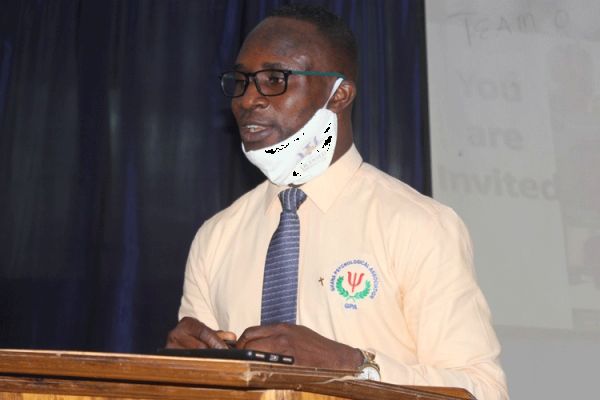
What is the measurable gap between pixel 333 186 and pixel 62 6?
2287 mm

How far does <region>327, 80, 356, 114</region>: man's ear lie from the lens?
2.52 m

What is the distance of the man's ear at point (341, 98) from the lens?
2.52 metres

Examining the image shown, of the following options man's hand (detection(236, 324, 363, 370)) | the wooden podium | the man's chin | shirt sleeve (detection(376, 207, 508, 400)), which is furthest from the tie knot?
the wooden podium

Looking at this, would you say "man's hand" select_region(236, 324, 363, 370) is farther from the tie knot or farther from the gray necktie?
the tie knot

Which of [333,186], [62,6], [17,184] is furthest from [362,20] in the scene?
[333,186]

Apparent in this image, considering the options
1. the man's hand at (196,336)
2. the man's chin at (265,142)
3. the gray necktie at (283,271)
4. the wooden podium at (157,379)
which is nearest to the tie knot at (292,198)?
the gray necktie at (283,271)

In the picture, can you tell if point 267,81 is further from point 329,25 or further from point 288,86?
point 329,25

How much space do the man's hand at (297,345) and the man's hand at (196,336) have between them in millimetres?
172

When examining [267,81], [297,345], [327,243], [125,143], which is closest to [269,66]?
[267,81]

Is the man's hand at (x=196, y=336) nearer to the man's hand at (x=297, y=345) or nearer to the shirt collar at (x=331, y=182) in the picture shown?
the man's hand at (x=297, y=345)

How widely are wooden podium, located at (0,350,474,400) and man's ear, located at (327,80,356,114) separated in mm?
1241

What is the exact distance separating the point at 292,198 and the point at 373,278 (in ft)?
1.13

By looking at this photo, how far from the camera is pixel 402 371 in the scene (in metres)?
1.91

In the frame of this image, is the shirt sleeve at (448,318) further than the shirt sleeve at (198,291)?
No
